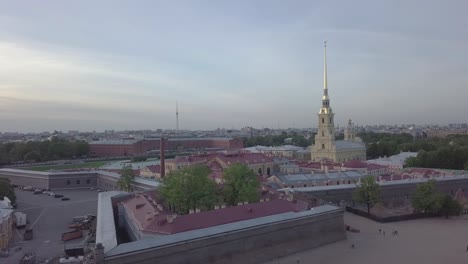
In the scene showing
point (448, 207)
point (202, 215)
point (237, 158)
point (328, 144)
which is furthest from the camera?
point (328, 144)

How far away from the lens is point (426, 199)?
2889 centimetres

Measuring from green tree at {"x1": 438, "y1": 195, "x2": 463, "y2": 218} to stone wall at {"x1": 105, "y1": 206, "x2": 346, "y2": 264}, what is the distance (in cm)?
945

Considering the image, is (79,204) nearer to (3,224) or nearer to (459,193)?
(3,224)

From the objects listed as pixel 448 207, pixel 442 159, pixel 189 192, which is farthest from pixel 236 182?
pixel 442 159

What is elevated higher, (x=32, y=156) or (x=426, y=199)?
(x=32, y=156)

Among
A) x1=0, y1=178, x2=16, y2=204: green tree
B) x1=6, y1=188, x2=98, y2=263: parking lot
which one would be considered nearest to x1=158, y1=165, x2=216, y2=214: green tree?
x1=6, y1=188, x2=98, y2=263: parking lot

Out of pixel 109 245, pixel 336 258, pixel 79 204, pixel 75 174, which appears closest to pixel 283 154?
pixel 75 174

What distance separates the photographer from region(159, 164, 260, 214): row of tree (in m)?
24.0

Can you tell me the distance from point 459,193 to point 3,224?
32.6 meters

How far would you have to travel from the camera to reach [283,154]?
7375cm

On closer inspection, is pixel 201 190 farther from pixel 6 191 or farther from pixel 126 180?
pixel 6 191

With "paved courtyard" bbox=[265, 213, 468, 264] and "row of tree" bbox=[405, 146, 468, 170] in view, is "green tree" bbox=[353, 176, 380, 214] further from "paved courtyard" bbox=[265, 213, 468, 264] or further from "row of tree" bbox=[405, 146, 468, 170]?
"row of tree" bbox=[405, 146, 468, 170]

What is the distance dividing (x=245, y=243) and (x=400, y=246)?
8.71m

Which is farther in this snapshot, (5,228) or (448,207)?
(448,207)
